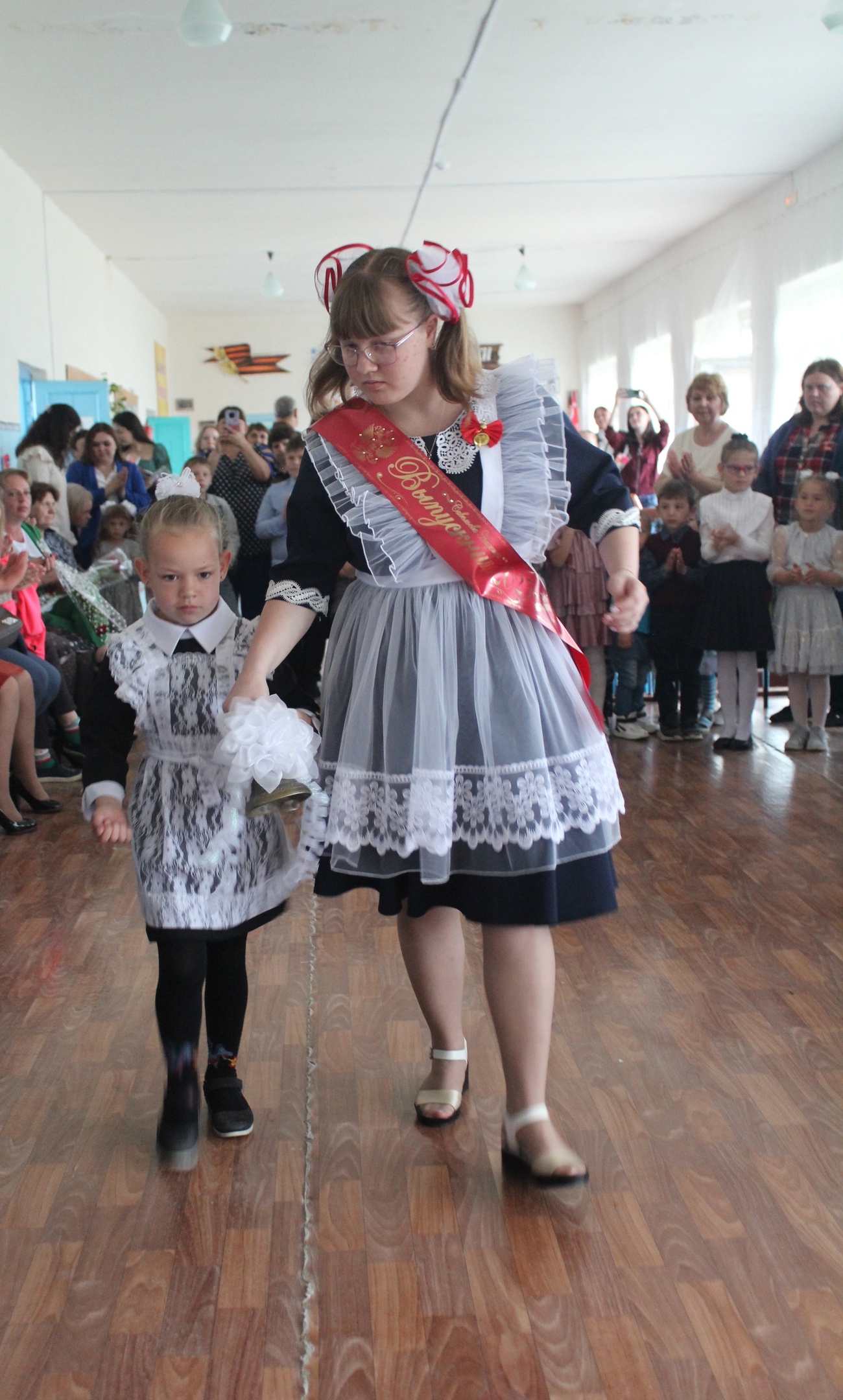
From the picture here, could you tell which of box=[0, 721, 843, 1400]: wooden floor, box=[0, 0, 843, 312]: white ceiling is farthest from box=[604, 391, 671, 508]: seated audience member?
box=[0, 721, 843, 1400]: wooden floor

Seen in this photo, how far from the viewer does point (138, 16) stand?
5.31 meters

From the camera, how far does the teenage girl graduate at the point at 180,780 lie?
175 cm

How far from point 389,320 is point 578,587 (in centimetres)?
331

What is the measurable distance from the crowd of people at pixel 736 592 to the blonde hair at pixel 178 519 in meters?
2.83

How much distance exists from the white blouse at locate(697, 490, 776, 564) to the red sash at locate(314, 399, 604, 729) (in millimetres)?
3379

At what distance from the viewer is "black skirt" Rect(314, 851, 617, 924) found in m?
1.62

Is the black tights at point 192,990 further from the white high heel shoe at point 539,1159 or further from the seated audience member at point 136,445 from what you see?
the seated audience member at point 136,445

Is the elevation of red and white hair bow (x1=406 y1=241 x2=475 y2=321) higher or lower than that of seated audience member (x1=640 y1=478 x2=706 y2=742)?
higher

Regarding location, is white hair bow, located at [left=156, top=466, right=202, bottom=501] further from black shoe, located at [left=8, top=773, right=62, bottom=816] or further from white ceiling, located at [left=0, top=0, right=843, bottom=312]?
white ceiling, located at [left=0, top=0, right=843, bottom=312]

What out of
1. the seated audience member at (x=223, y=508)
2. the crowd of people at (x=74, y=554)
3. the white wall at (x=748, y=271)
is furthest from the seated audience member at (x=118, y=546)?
the white wall at (x=748, y=271)

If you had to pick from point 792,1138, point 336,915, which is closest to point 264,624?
point 792,1138

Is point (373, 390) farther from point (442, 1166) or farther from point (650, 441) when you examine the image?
point (650, 441)

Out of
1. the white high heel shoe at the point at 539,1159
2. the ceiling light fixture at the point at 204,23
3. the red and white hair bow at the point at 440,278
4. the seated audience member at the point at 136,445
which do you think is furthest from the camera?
the seated audience member at the point at 136,445

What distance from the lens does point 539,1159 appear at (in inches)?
65.8
